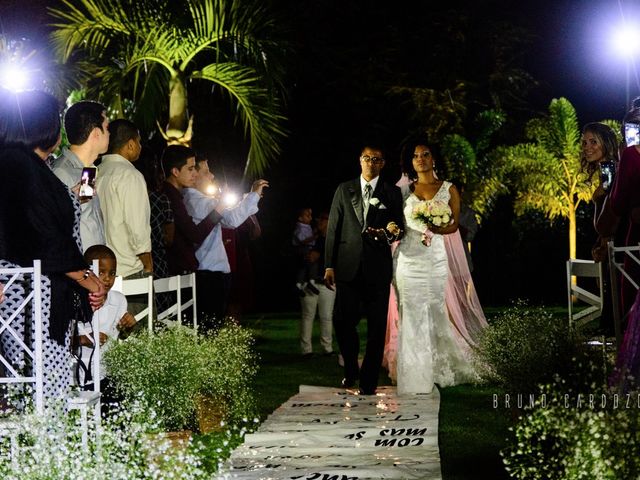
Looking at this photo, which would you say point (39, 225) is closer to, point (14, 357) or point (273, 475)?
point (14, 357)

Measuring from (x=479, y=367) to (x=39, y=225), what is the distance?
18.5 ft

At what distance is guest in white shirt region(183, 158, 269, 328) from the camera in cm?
1095

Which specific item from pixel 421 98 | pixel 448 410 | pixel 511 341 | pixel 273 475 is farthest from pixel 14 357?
pixel 421 98

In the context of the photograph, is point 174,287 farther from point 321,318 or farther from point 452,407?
point 321,318

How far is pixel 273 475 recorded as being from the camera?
7.24 meters

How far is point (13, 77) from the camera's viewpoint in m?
14.9

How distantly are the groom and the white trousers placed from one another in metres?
3.90

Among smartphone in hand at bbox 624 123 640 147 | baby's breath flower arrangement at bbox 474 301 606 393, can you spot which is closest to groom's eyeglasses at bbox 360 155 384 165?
baby's breath flower arrangement at bbox 474 301 606 393

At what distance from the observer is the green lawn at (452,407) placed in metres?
7.69

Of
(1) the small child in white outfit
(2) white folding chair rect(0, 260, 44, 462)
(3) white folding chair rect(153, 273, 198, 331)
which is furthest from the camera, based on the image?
(1) the small child in white outfit

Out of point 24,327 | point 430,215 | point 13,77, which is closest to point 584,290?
point 430,215

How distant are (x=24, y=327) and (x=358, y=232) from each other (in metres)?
5.55

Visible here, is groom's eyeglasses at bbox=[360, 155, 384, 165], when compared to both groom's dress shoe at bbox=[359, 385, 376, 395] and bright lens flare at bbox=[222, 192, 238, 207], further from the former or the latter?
groom's dress shoe at bbox=[359, 385, 376, 395]

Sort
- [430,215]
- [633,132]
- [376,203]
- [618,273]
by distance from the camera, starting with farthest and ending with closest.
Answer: [430,215] < [376,203] < [618,273] < [633,132]
